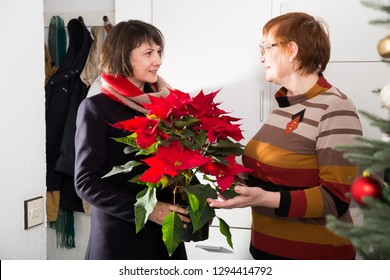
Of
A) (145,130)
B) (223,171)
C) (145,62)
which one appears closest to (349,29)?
(145,62)

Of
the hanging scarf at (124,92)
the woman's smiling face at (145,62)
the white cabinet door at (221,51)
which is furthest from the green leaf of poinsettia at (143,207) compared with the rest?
the white cabinet door at (221,51)

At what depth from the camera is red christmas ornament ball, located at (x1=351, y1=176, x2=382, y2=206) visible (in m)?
0.63

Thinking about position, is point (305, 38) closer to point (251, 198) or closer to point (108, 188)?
point (251, 198)

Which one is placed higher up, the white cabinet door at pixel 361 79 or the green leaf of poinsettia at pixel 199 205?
the white cabinet door at pixel 361 79

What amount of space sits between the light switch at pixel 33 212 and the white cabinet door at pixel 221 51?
0.95 meters

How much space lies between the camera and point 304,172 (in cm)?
130

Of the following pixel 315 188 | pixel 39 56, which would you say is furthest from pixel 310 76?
pixel 39 56

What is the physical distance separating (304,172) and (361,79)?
2.63 ft

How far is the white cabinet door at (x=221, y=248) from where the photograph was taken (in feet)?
6.83

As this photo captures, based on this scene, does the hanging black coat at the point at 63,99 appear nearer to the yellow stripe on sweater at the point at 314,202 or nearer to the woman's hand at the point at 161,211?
the woman's hand at the point at 161,211

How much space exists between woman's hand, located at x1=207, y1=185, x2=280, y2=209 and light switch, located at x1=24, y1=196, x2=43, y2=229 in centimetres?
63

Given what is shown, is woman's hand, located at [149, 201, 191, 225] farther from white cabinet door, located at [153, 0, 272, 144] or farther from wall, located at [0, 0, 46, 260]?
white cabinet door, located at [153, 0, 272, 144]

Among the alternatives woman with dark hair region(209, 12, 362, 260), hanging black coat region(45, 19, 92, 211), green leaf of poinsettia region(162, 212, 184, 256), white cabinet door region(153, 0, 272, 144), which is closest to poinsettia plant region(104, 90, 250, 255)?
green leaf of poinsettia region(162, 212, 184, 256)
